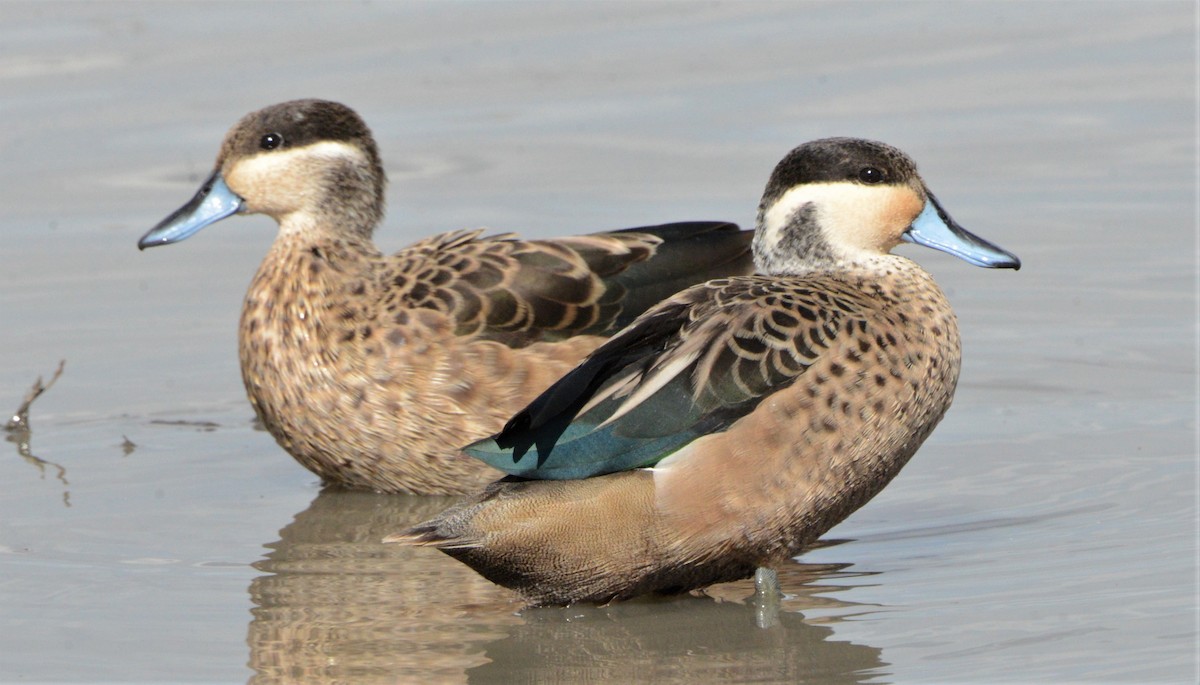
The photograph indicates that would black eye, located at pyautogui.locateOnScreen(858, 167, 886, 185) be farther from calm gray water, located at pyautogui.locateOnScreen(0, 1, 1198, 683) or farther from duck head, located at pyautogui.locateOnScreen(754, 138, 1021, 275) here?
calm gray water, located at pyautogui.locateOnScreen(0, 1, 1198, 683)

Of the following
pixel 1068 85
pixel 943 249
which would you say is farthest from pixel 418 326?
pixel 1068 85

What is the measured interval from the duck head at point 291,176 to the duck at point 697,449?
6.83 ft

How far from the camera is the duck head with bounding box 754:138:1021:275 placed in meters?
6.04

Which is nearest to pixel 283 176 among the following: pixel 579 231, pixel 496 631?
pixel 579 231

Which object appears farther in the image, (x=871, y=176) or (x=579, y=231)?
(x=579, y=231)

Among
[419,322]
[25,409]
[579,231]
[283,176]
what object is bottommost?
[25,409]

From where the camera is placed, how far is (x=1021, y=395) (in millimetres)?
7570

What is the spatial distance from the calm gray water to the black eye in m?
1.09

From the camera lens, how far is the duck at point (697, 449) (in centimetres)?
541

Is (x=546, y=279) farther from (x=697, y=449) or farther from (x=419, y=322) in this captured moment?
(x=697, y=449)

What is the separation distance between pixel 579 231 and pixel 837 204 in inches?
129

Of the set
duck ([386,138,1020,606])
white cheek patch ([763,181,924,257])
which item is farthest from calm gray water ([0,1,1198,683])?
white cheek patch ([763,181,924,257])

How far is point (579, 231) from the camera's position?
920cm

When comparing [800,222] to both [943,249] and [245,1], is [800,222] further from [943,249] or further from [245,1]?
[245,1]
